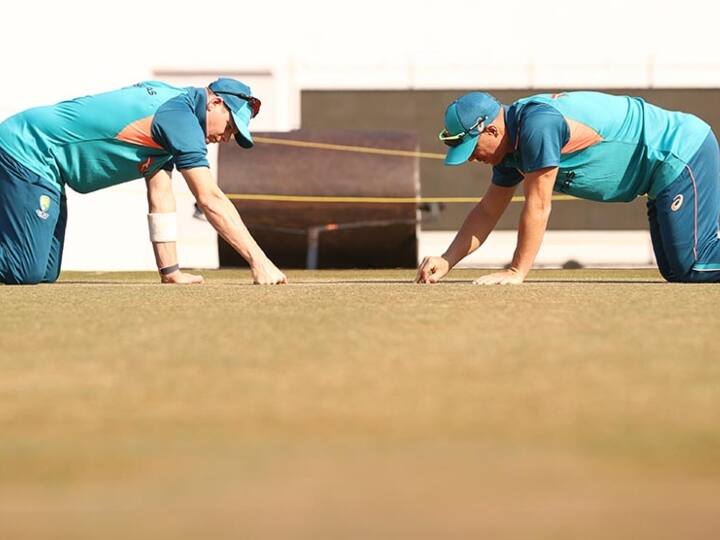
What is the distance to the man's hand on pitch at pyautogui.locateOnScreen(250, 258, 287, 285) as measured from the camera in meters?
4.48

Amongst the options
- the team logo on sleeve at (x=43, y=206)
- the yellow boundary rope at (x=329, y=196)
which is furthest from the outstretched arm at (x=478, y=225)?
the yellow boundary rope at (x=329, y=196)

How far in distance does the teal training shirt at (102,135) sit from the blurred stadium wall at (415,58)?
5.13m

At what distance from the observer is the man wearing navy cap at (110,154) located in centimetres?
444

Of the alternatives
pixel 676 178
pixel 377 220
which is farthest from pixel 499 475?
pixel 377 220

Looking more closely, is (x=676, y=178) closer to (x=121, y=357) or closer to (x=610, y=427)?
(x=121, y=357)

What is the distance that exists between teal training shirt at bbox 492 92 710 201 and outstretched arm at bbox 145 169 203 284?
1310 millimetres

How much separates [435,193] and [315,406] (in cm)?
870

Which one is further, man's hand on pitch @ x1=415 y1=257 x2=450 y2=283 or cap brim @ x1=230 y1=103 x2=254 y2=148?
man's hand on pitch @ x1=415 y1=257 x2=450 y2=283

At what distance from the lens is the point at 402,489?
1.20m

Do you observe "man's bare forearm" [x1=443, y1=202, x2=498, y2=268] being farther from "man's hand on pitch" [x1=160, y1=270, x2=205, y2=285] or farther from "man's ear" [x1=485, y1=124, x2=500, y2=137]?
"man's hand on pitch" [x1=160, y1=270, x2=205, y2=285]

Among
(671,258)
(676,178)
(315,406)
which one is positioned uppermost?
(315,406)

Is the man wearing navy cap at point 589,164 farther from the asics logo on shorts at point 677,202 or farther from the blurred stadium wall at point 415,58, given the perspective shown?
the blurred stadium wall at point 415,58

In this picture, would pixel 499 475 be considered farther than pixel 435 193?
No

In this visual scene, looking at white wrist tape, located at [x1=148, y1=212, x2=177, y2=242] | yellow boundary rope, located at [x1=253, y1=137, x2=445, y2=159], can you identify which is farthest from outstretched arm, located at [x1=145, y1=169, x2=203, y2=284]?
yellow boundary rope, located at [x1=253, y1=137, x2=445, y2=159]
